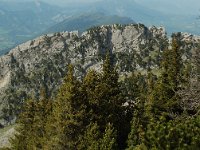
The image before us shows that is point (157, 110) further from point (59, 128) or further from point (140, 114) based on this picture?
point (59, 128)

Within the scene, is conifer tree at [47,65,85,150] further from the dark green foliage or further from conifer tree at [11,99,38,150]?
the dark green foliage

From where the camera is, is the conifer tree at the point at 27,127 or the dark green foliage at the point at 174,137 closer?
the dark green foliage at the point at 174,137

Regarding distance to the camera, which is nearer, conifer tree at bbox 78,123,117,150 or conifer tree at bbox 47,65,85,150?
conifer tree at bbox 78,123,117,150

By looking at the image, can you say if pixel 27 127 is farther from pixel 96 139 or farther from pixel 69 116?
pixel 96 139

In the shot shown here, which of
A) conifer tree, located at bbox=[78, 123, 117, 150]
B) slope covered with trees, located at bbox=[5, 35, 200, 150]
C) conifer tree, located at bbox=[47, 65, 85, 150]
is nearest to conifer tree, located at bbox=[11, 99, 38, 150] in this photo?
slope covered with trees, located at bbox=[5, 35, 200, 150]

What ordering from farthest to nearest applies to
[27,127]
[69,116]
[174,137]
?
[27,127] < [69,116] < [174,137]

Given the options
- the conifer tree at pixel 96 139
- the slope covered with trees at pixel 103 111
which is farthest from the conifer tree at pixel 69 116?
the conifer tree at pixel 96 139

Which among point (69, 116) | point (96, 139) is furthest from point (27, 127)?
point (96, 139)

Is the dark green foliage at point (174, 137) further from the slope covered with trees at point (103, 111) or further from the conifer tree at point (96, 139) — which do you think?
the conifer tree at point (96, 139)

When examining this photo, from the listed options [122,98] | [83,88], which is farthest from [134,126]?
[122,98]

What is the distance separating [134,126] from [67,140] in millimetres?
9615

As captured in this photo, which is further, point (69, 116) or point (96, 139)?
point (69, 116)

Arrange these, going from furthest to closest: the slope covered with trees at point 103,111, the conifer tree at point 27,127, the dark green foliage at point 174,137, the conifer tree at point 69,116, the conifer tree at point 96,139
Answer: the conifer tree at point 27,127 < the conifer tree at point 69,116 < the slope covered with trees at point 103,111 < the conifer tree at point 96,139 < the dark green foliage at point 174,137

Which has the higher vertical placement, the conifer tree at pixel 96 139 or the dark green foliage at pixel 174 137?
the dark green foliage at pixel 174 137
